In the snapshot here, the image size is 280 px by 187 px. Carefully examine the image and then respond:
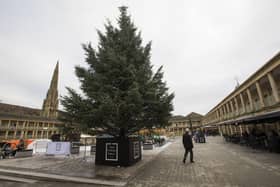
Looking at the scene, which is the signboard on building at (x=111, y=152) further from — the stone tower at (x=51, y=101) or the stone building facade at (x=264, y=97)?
the stone tower at (x=51, y=101)

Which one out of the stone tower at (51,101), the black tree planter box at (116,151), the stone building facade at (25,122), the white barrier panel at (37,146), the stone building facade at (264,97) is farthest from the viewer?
the stone tower at (51,101)

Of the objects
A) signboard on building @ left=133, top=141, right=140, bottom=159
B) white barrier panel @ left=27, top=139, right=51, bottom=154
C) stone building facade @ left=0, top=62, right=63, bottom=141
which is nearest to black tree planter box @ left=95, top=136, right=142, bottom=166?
signboard on building @ left=133, top=141, right=140, bottom=159

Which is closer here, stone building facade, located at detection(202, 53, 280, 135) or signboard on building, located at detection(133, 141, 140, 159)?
signboard on building, located at detection(133, 141, 140, 159)

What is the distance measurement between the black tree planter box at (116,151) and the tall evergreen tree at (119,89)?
0.60 meters

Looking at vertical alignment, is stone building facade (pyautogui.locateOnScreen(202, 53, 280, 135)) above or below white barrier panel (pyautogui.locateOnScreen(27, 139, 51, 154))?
above

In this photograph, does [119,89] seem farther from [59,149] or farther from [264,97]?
[264,97]

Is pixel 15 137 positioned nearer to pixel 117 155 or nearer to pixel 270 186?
pixel 117 155

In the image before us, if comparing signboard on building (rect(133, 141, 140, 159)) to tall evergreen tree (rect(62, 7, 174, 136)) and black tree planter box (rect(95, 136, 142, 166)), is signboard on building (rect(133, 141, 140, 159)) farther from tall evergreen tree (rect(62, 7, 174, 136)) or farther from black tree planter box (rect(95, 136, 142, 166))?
tall evergreen tree (rect(62, 7, 174, 136))

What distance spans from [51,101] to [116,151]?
241 feet

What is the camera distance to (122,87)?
324 inches

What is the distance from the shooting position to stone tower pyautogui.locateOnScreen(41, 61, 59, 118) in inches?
2607

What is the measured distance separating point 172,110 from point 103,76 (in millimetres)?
4331

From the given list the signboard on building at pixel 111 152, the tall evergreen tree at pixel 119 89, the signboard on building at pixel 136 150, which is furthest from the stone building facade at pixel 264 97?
the signboard on building at pixel 111 152

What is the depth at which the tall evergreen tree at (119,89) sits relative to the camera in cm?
686
